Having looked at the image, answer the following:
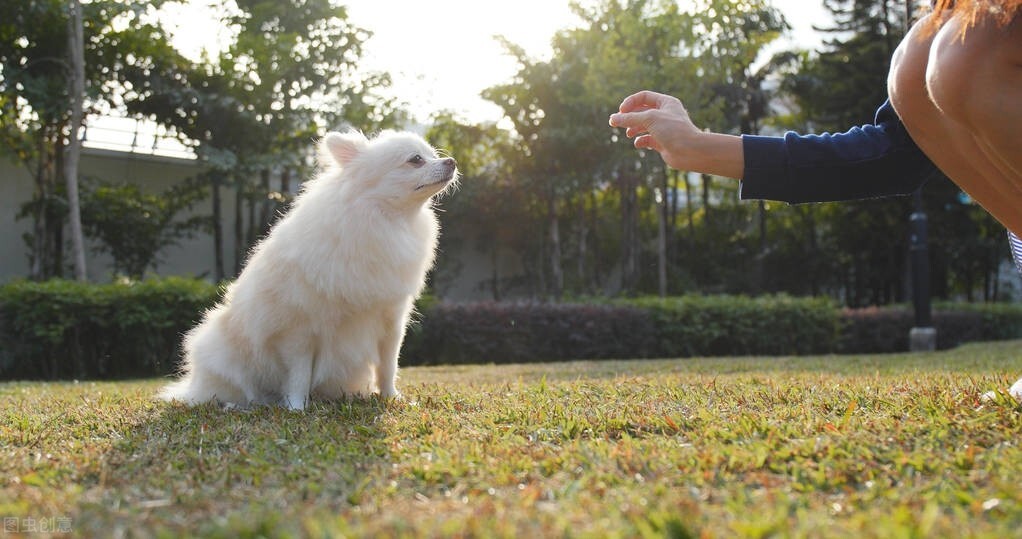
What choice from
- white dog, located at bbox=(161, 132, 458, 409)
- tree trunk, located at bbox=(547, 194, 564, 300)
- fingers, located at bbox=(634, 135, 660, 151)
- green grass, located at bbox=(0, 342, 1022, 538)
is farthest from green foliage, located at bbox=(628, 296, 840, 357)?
fingers, located at bbox=(634, 135, 660, 151)

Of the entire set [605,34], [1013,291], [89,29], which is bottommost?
[1013,291]

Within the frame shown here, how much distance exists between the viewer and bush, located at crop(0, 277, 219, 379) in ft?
31.5

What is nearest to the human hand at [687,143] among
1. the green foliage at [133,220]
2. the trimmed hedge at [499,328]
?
the trimmed hedge at [499,328]

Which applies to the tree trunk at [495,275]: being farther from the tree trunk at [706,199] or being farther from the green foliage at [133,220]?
the green foliage at [133,220]

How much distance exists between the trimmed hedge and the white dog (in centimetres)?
577

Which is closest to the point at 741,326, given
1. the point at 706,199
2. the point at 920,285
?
the point at 920,285

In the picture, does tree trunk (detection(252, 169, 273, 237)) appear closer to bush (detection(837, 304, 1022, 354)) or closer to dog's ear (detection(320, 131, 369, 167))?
bush (detection(837, 304, 1022, 354))

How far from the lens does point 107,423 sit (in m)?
3.20

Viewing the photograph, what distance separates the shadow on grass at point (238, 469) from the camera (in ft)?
5.55

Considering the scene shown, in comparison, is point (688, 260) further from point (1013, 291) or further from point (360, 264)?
point (360, 264)

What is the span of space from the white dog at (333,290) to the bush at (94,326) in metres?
6.29

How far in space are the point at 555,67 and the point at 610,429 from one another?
15719mm

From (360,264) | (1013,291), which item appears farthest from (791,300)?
(1013,291)

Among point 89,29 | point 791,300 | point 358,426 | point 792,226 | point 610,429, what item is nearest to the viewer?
point 610,429
